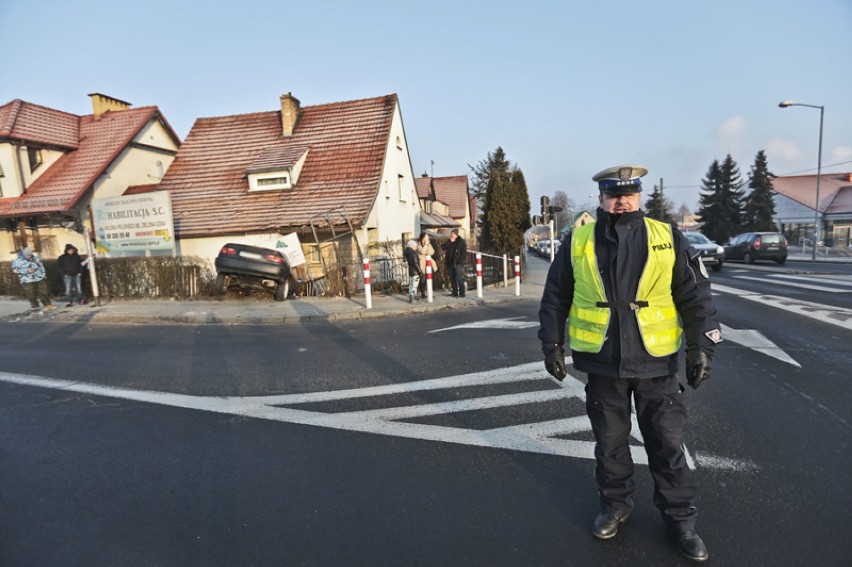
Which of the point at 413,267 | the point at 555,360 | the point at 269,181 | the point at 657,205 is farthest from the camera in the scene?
the point at 657,205

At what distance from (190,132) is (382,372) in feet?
67.3

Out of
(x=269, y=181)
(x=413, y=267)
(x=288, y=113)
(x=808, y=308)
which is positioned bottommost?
(x=808, y=308)

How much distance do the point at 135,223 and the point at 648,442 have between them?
15.2 m

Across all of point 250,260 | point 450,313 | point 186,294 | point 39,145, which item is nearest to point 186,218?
point 186,294

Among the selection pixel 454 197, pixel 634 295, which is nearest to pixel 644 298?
pixel 634 295

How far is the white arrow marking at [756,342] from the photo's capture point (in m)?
5.71

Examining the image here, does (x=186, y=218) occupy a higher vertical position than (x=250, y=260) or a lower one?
higher

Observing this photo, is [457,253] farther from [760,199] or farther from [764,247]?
[760,199]

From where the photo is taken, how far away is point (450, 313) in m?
10.4

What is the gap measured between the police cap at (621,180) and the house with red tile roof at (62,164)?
21523 millimetres

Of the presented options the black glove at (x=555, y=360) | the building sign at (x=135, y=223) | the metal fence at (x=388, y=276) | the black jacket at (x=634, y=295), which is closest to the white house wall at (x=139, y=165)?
the building sign at (x=135, y=223)

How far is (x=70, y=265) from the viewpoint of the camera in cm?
1284

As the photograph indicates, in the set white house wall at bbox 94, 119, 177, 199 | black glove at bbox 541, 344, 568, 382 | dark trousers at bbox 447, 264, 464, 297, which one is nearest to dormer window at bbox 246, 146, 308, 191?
white house wall at bbox 94, 119, 177, 199

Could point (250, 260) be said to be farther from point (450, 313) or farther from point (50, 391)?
point (50, 391)
